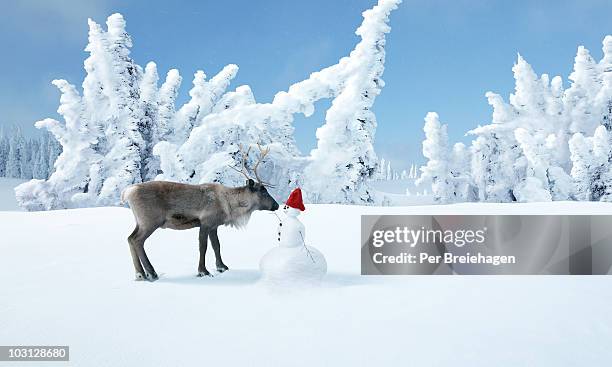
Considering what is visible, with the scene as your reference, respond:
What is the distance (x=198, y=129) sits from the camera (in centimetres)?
1845

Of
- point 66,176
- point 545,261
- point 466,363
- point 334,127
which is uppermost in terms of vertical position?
point 334,127

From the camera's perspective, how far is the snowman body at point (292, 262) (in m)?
3.80

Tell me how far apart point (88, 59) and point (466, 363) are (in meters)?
21.5

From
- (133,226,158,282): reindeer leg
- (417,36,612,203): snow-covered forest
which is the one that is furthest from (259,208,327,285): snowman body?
(417,36,612,203): snow-covered forest

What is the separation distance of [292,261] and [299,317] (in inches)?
27.9

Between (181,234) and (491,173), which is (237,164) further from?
(491,173)

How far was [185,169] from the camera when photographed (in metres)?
18.0

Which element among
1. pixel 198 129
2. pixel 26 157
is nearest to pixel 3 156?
pixel 26 157

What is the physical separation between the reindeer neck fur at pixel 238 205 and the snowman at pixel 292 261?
76cm

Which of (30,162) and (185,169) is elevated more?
(30,162)

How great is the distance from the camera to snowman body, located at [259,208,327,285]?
3803 millimetres

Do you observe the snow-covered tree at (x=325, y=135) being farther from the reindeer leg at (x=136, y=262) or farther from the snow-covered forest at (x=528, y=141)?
the reindeer leg at (x=136, y=262)

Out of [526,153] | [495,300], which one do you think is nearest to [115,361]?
[495,300]

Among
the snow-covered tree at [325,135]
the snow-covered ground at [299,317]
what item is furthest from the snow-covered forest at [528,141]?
the snow-covered ground at [299,317]
